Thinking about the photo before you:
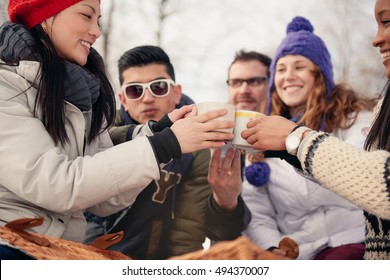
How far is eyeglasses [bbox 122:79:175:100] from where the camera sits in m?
2.13

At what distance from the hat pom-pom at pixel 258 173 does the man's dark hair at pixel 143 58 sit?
0.58 m

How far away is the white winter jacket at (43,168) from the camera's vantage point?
5.08ft

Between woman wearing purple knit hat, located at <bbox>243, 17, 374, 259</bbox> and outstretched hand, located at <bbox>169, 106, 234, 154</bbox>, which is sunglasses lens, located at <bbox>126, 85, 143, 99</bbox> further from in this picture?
woman wearing purple knit hat, located at <bbox>243, 17, 374, 259</bbox>

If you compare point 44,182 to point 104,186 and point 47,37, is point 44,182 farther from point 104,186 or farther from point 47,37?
point 47,37

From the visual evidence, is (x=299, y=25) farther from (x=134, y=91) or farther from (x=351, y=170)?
(x=351, y=170)

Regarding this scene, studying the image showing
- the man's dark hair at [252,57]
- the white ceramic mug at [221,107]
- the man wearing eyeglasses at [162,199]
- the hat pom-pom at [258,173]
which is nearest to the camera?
the white ceramic mug at [221,107]

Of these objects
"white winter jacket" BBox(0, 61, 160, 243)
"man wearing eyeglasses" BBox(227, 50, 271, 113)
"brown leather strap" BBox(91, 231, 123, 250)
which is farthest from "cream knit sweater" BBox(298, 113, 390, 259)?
"man wearing eyeglasses" BBox(227, 50, 271, 113)

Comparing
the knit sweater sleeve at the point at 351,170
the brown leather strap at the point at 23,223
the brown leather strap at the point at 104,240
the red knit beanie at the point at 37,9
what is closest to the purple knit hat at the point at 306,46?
the knit sweater sleeve at the point at 351,170

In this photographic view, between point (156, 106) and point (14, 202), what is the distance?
0.76m

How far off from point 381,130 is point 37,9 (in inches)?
48.1

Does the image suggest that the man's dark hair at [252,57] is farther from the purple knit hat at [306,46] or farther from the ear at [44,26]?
the ear at [44,26]

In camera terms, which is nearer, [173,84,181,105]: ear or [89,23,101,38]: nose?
[89,23,101,38]: nose

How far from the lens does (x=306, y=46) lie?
98.6 inches

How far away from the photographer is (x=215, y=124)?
1.65 m
